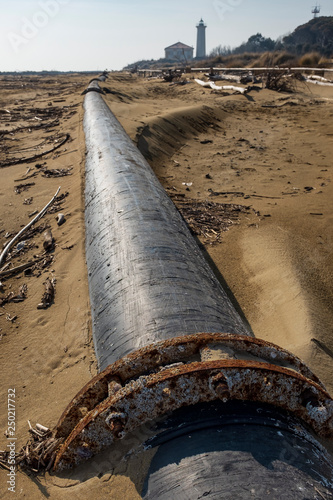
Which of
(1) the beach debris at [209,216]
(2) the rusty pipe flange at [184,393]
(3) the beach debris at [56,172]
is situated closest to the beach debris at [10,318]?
(2) the rusty pipe flange at [184,393]

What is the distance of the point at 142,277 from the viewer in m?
1.91

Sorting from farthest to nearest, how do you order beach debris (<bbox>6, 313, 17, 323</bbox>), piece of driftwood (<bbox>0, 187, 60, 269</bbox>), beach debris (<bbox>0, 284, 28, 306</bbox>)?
piece of driftwood (<bbox>0, 187, 60, 269</bbox>), beach debris (<bbox>0, 284, 28, 306</bbox>), beach debris (<bbox>6, 313, 17, 323</bbox>)

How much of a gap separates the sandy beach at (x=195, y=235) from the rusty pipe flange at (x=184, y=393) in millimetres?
116

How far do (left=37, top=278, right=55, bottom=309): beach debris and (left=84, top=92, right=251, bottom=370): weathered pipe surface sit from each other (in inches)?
39.4

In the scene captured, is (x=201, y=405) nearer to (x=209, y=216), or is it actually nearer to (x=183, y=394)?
(x=183, y=394)

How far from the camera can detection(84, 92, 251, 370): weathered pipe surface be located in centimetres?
164

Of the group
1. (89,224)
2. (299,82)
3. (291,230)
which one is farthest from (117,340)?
(299,82)

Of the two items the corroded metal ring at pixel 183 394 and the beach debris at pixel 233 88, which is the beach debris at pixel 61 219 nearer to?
the corroded metal ring at pixel 183 394

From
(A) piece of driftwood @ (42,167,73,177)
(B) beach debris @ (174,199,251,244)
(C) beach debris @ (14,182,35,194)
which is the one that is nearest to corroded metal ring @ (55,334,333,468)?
(B) beach debris @ (174,199,251,244)

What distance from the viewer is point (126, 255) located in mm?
2146

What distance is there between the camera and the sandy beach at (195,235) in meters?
2.34

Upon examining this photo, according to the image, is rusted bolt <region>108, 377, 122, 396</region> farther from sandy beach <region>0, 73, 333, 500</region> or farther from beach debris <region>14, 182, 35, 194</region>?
beach debris <region>14, 182, 35, 194</region>

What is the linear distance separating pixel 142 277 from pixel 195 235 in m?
3.05

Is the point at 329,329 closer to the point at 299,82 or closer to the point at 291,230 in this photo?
the point at 291,230
